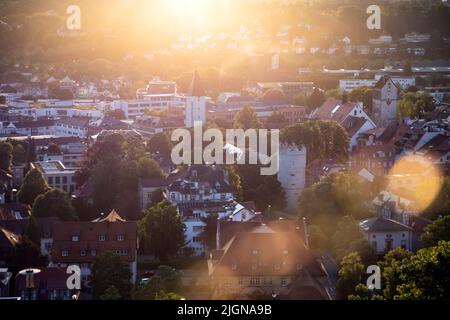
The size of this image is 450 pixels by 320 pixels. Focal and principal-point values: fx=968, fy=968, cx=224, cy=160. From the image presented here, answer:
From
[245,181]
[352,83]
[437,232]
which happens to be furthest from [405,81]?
A: [437,232]

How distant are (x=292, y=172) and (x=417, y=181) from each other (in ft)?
6.76

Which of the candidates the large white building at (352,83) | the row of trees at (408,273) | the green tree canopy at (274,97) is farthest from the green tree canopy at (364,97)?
the row of trees at (408,273)

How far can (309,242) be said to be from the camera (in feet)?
36.0

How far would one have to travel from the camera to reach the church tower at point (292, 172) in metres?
14.4

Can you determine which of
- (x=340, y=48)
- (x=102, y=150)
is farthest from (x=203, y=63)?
(x=102, y=150)

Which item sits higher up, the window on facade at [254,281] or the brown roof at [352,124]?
the brown roof at [352,124]

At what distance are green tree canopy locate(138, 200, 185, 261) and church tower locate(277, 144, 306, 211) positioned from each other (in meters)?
3.32

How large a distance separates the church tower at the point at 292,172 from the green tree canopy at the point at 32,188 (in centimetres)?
350

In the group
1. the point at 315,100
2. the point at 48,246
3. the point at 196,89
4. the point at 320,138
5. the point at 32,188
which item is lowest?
the point at 48,246

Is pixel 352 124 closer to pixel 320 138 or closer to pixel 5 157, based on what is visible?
pixel 320 138

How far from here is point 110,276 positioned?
9188 millimetres

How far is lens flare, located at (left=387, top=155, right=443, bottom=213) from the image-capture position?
1223 cm

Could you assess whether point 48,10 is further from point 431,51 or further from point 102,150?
point 102,150

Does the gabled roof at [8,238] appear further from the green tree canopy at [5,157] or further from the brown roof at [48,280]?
the green tree canopy at [5,157]
